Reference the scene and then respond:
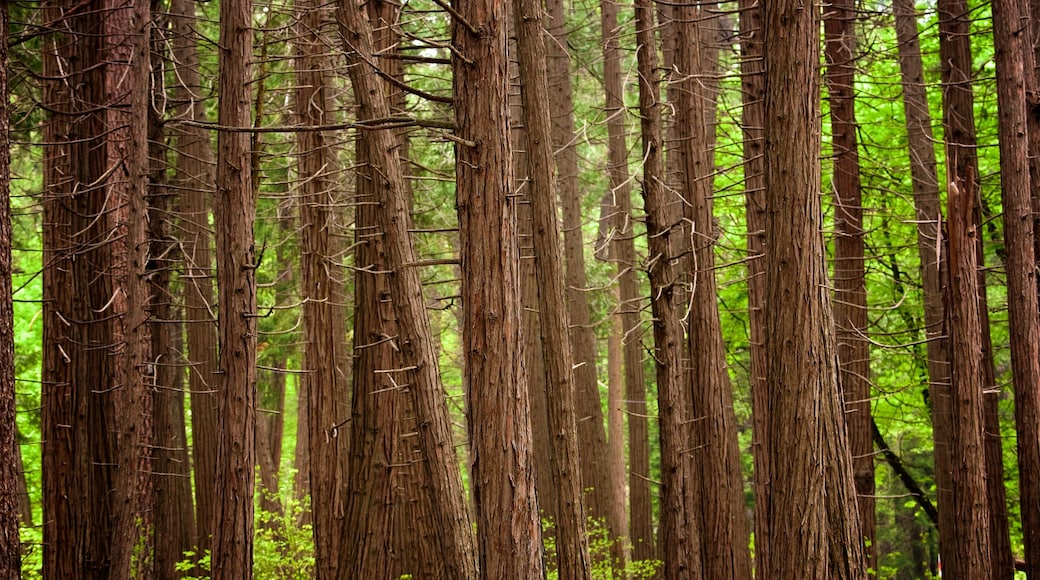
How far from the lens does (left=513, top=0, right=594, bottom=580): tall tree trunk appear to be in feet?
27.2

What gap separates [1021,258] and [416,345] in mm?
7238

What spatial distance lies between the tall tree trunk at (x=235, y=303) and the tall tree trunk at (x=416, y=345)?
1225 mm

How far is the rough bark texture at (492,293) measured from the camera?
19.6 feet

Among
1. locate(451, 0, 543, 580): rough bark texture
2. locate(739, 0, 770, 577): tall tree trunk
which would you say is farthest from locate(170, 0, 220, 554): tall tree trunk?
A: locate(451, 0, 543, 580): rough bark texture

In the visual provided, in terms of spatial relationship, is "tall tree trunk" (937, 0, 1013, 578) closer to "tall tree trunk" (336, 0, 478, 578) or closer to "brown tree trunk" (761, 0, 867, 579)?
"brown tree trunk" (761, 0, 867, 579)

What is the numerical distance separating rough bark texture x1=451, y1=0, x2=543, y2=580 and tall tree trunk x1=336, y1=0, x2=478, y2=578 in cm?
161

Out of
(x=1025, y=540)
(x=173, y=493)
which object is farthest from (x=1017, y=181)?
(x=173, y=493)

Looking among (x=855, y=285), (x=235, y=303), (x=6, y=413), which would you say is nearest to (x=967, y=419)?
(x=855, y=285)

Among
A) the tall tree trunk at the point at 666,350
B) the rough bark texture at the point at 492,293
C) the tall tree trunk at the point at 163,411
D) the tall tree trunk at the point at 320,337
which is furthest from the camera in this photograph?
the tall tree trunk at the point at 163,411

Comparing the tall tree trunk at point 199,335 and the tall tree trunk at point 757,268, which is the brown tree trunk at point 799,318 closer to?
the tall tree trunk at point 757,268

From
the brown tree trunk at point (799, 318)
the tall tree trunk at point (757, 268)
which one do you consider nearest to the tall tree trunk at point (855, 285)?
the tall tree trunk at point (757, 268)

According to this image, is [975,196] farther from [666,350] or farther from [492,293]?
[492,293]

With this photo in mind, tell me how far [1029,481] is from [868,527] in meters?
2.97

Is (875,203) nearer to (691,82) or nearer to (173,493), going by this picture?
(691,82)
